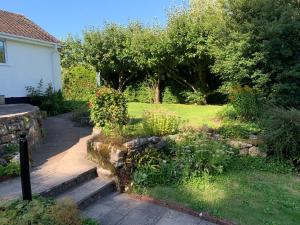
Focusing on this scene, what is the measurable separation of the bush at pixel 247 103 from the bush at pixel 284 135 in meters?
1.83

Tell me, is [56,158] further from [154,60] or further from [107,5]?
[107,5]

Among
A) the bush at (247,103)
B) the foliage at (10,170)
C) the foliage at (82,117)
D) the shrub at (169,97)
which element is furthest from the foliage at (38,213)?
the shrub at (169,97)

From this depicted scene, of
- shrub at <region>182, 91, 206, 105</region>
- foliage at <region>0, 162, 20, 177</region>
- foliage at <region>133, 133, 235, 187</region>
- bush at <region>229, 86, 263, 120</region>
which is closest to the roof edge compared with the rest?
shrub at <region>182, 91, 206, 105</region>

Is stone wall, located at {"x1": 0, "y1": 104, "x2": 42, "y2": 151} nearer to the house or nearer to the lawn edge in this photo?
the lawn edge

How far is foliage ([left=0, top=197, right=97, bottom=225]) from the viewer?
342 cm

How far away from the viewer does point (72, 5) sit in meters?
16.1

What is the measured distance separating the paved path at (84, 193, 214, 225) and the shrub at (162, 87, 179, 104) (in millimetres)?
11104

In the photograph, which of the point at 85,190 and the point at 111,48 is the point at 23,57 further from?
the point at 85,190

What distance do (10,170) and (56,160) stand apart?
44.2 inches

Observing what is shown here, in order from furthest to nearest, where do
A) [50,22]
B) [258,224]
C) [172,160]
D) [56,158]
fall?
[50,22] → [56,158] → [172,160] → [258,224]

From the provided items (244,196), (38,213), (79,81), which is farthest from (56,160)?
(79,81)

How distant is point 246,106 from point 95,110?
432 centimetres

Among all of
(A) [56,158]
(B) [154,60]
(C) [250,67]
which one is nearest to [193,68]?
(B) [154,60]

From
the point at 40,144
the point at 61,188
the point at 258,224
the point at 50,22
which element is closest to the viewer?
the point at 258,224
